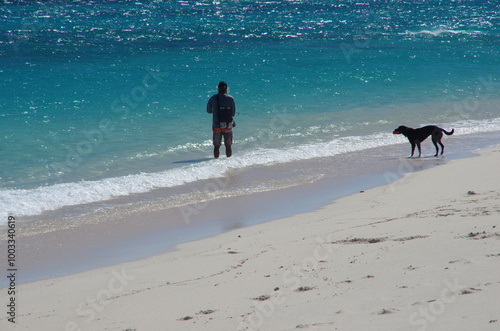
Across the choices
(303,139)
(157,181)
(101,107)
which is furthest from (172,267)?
(101,107)

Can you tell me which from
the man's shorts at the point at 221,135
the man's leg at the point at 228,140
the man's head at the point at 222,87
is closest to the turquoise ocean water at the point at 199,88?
the man's leg at the point at 228,140

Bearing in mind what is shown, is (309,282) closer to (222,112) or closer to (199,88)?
(222,112)

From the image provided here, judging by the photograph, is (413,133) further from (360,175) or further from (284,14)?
(284,14)

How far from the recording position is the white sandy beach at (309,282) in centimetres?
445

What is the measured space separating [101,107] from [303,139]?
21.8ft

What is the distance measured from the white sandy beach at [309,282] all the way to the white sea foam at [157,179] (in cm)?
316

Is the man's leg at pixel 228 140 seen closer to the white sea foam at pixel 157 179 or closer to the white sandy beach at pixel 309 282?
the white sea foam at pixel 157 179

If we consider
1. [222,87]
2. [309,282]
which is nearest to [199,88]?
[222,87]

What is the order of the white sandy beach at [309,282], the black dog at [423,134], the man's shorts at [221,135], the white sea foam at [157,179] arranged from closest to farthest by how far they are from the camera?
the white sandy beach at [309,282] < the white sea foam at [157,179] < the black dog at [423,134] < the man's shorts at [221,135]

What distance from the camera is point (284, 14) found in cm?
3553

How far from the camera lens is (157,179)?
35.0 ft

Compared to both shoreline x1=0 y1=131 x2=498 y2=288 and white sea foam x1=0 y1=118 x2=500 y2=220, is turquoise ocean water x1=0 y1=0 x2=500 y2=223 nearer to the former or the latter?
white sea foam x1=0 y1=118 x2=500 y2=220

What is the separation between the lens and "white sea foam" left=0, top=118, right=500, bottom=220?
367 inches

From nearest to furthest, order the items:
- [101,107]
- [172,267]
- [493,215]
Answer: [172,267] → [493,215] → [101,107]
